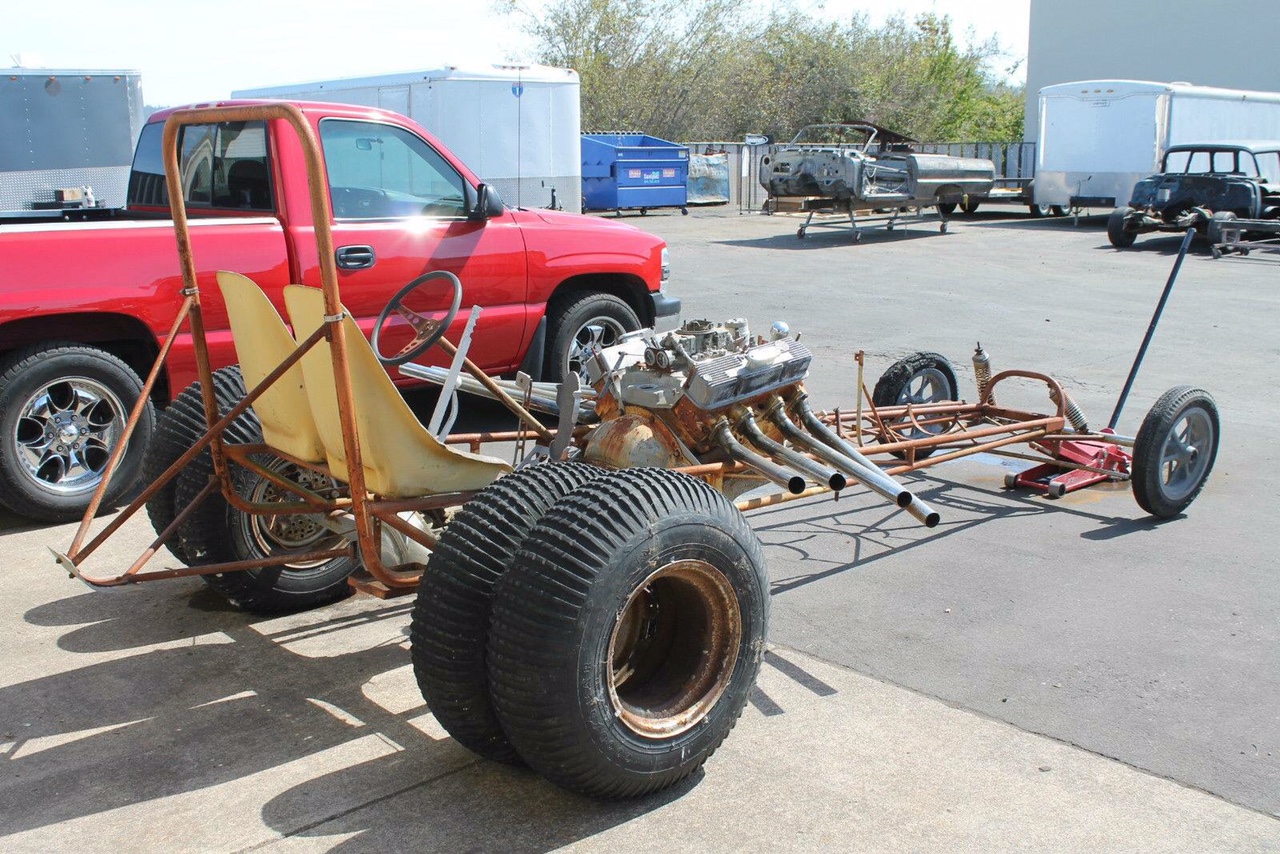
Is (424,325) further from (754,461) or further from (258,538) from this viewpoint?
(754,461)

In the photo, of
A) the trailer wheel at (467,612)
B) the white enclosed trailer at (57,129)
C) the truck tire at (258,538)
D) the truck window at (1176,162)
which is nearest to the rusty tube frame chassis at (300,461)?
the truck tire at (258,538)

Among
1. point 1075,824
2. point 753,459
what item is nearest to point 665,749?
point 1075,824

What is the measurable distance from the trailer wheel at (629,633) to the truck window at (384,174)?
4.00m

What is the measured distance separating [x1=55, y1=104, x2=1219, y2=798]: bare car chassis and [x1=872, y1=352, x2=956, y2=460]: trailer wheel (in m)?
1.20

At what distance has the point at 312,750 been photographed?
12.2ft

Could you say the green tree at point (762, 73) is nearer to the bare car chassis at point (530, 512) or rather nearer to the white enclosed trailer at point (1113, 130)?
the white enclosed trailer at point (1113, 130)

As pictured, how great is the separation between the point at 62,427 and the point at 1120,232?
1875cm

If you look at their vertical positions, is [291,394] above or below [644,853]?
above

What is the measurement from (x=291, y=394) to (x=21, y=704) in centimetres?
136

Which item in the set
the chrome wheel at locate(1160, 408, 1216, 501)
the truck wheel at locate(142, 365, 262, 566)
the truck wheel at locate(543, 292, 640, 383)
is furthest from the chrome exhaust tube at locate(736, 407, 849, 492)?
the truck wheel at locate(543, 292, 640, 383)

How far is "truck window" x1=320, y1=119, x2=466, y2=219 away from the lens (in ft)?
22.3

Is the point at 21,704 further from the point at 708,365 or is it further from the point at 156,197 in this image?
the point at 156,197

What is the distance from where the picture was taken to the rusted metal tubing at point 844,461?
171 inches

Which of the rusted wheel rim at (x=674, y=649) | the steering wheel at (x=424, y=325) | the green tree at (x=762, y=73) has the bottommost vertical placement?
the rusted wheel rim at (x=674, y=649)
